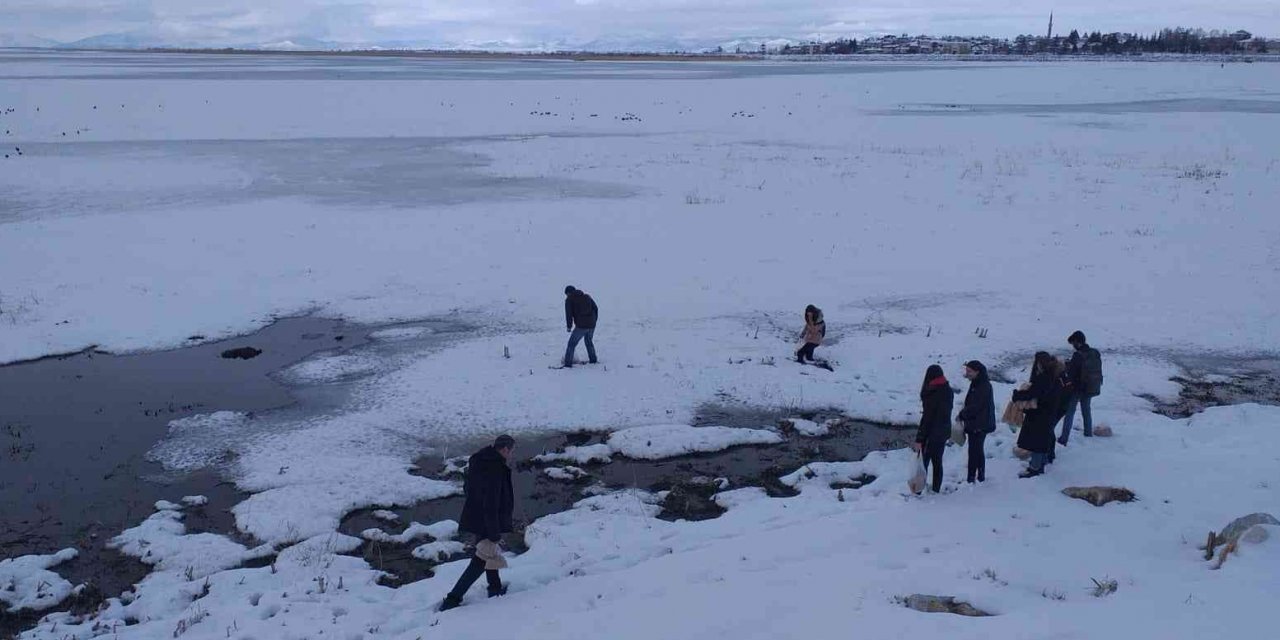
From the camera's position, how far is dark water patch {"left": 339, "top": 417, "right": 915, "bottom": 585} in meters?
9.78

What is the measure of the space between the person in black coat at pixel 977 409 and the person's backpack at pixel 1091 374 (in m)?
1.77

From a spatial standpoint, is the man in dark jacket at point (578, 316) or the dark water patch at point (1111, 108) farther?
the dark water patch at point (1111, 108)

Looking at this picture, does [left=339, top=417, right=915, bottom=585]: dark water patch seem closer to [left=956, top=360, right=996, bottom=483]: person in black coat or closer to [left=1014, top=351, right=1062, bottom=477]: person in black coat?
[left=956, top=360, right=996, bottom=483]: person in black coat

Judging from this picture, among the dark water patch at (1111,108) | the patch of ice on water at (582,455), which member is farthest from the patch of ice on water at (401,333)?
the dark water patch at (1111,108)

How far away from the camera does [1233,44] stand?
168 metres

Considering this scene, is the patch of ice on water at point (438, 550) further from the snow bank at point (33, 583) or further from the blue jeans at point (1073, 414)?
the blue jeans at point (1073, 414)

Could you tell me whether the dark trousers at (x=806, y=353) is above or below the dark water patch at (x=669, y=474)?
above

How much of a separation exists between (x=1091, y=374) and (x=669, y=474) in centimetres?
515

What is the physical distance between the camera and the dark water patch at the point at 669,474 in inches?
385

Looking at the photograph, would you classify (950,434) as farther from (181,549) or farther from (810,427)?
(181,549)

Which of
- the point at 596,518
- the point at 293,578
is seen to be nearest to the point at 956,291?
the point at 596,518

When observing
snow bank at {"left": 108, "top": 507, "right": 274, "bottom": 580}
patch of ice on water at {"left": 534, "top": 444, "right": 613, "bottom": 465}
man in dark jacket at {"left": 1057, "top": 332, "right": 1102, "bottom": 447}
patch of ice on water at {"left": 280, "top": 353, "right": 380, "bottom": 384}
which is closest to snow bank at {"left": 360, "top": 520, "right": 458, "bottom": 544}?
snow bank at {"left": 108, "top": 507, "right": 274, "bottom": 580}

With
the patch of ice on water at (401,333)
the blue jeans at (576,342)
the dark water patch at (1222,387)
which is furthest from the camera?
the patch of ice on water at (401,333)

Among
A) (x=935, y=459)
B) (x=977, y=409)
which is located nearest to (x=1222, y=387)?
(x=977, y=409)
